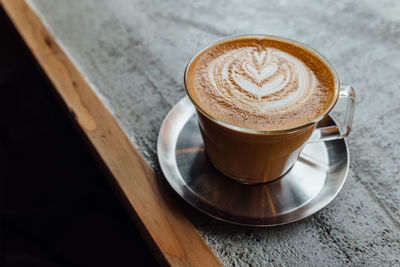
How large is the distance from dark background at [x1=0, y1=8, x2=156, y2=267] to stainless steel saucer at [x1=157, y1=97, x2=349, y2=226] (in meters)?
0.32

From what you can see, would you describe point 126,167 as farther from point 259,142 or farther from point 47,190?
point 47,190

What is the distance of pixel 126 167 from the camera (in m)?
0.58

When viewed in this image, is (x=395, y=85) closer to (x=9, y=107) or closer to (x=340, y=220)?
(x=340, y=220)

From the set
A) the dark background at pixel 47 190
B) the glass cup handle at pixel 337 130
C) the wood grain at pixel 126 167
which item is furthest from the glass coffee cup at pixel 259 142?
the dark background at pixel 47 190

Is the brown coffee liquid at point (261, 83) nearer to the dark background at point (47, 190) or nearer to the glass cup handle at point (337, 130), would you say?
the glass cup handle at point (337, 130)

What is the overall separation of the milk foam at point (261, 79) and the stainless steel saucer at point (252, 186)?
13cm

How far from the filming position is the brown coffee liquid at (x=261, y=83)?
48cm

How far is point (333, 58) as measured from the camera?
0.77 m

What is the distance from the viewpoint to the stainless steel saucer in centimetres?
50

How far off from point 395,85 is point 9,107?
1351 millimetres

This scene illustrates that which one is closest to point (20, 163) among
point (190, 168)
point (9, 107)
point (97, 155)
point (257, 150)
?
point (9, 107)

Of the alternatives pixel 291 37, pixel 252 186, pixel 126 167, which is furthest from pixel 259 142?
pixel 291 37

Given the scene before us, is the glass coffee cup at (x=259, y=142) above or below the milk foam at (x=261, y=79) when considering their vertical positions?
below

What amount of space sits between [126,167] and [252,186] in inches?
8.2
